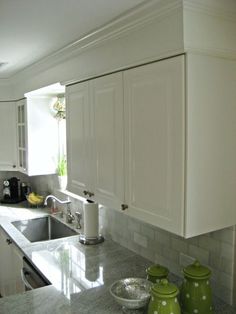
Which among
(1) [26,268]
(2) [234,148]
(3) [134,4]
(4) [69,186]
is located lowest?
(1) [26,268]

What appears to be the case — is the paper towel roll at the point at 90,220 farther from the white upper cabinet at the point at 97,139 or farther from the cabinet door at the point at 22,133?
the cabinet door at the point at 22,133

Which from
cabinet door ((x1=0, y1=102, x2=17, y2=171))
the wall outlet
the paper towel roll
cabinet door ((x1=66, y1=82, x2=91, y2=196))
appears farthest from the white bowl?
cabinet door ((x1=0, y1=102, x2=17, y2=171))

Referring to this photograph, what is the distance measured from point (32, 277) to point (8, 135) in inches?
78.0

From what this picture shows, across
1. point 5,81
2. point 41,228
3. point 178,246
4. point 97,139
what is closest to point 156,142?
point 97,139

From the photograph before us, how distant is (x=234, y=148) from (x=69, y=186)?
1274 mm

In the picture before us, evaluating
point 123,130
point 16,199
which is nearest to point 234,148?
point 123,130

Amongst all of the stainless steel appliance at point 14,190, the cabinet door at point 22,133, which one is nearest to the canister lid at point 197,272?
the cabinet door at point 22,133

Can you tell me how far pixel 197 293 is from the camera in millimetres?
1629

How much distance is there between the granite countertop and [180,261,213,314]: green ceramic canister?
128 mm

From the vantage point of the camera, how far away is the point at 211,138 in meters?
1.57

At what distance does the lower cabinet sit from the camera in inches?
111

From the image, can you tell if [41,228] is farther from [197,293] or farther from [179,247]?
[197,293]

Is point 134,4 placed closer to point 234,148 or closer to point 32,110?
point 234,148

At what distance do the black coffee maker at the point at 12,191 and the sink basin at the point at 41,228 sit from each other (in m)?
0.75
